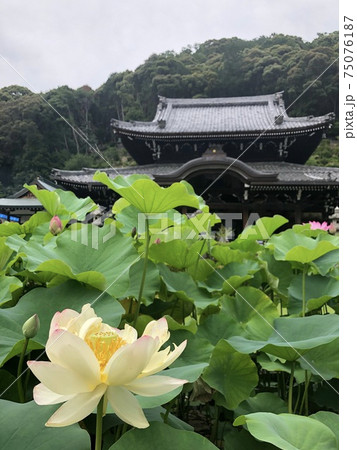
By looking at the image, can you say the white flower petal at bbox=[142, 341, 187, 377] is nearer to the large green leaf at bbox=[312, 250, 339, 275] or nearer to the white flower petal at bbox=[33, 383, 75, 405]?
the white flower petal at bbox=[33, 383, 75, 405]

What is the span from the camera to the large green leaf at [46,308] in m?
0.38

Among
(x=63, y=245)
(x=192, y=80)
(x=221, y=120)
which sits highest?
(x=192, y=80)

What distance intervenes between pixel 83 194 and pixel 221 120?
11.8ft

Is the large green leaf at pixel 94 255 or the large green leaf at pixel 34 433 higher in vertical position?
the large green leaf at pixel 94 255

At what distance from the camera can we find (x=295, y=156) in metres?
7.47

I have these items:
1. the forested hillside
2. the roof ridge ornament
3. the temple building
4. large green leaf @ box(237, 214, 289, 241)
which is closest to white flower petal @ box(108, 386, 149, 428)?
large green leaf @ box(237, 214, 289, 241)

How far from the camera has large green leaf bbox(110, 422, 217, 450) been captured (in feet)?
0.84

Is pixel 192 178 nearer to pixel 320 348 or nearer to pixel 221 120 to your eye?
pixel 221 120

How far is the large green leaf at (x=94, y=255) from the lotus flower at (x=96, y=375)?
21 centimetres

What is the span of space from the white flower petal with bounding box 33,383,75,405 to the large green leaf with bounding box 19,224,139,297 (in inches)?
8.2

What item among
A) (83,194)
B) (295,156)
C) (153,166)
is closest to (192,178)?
(153,166)

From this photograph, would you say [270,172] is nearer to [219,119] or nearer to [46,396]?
[219,119]

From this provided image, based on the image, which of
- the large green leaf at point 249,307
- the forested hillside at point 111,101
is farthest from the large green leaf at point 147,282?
the forested hillside at point 111,101

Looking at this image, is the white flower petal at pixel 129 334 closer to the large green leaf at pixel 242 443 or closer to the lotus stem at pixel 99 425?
the lotus stem at pixel 99 425
